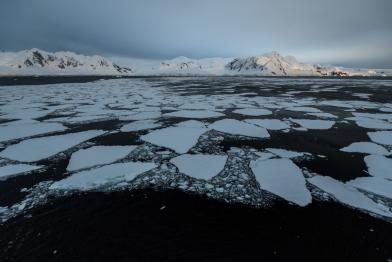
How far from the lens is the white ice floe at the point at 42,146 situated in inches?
127

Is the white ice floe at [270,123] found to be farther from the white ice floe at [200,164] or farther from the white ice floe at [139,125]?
the white ice floe at [200,164]

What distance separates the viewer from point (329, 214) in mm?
2023

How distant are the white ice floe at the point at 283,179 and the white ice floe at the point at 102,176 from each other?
1.10 m

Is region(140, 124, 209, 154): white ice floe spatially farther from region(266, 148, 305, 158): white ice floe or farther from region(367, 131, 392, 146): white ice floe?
region(367, 131, 392, 146): white ice floe

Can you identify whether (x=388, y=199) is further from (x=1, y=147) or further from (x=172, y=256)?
(x=1, y=147)

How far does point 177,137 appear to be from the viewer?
393 centimetres

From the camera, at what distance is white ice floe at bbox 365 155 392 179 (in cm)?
269

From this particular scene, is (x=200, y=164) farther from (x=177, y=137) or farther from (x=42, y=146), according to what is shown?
(x=42, y=146)

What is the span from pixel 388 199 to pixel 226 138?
210cm

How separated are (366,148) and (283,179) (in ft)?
5.66

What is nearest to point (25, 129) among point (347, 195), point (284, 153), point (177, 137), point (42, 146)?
→ point (42, 146)

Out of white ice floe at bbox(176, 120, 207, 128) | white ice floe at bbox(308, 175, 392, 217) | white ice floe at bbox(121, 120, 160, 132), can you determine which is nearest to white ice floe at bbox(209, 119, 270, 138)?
white ice floe at bbox(176, 120, 207, 128)

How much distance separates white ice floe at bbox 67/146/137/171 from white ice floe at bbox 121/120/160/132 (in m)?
1.08

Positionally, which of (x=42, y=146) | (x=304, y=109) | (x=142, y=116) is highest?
(x=42, y=146)
